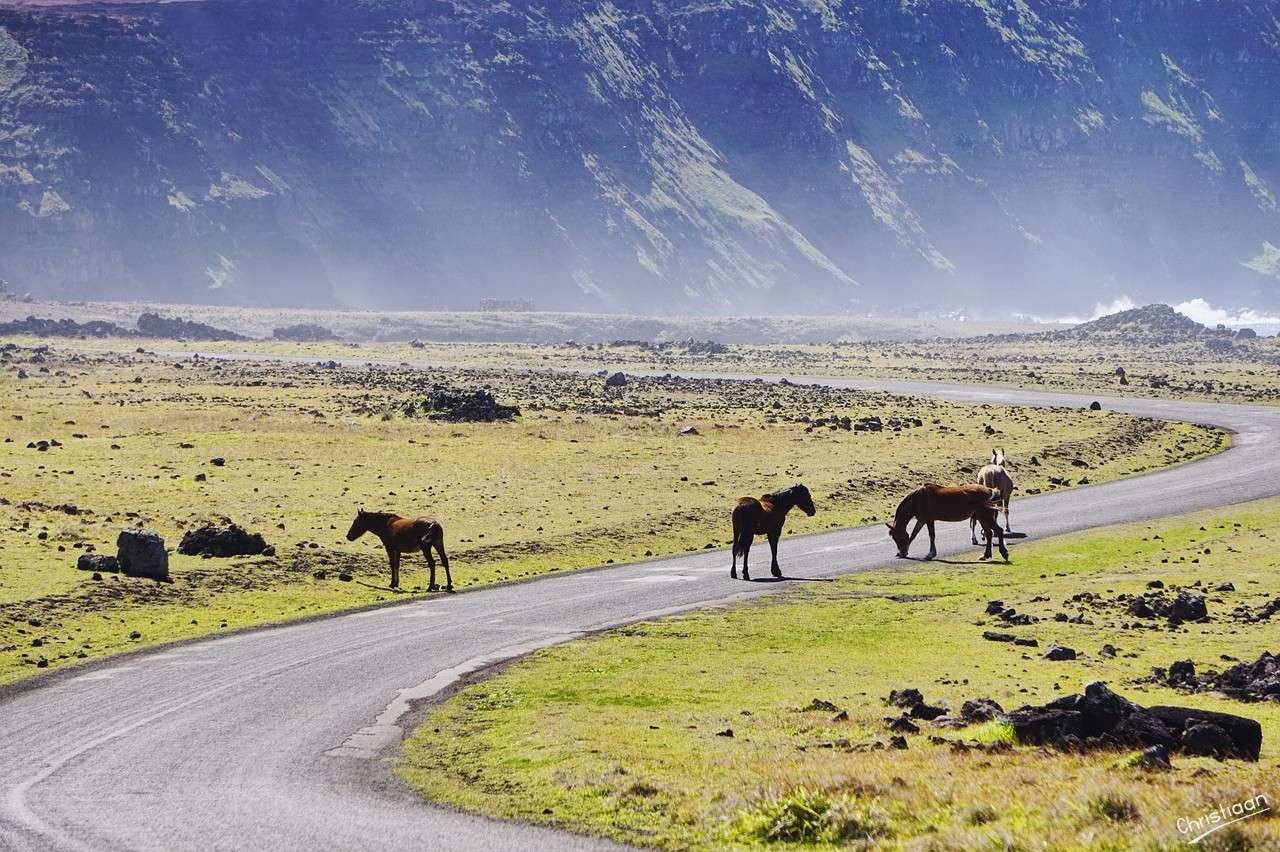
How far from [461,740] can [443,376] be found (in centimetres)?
12186

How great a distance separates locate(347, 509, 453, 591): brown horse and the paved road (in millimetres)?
1610

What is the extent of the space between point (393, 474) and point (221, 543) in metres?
19.8

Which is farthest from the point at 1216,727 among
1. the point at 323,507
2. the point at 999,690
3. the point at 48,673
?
the point at 323,507

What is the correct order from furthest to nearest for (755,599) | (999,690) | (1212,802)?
(755,599) → (999,690) → (1212,802)

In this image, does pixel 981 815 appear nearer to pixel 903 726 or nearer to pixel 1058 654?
pixel 903 726

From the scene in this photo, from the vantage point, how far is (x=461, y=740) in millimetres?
21688

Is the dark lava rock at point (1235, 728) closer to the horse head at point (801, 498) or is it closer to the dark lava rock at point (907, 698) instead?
the dark lava rock at point (907, 698)

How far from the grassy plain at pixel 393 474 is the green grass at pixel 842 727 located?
10.7 metres

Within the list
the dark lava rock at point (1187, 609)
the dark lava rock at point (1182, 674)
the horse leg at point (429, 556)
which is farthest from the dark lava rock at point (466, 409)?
the dark lava rock at point (1182, 674)

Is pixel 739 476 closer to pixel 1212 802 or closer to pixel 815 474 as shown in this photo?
pixel 815 474

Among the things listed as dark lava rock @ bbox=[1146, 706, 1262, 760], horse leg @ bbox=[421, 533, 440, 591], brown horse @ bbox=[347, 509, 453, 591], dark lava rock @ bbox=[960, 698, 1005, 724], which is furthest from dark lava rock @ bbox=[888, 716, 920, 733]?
horse leg @ bbox=[421, 533, 440, 591]

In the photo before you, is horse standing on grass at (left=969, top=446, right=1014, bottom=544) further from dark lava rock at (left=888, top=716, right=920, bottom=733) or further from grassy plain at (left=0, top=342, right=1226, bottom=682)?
dark lava rock at (left=888, top=716, right=920, bottom=733)

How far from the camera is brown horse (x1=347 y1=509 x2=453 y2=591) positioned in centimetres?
3875

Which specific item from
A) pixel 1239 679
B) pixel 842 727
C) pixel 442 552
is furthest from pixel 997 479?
pixel 842 727
